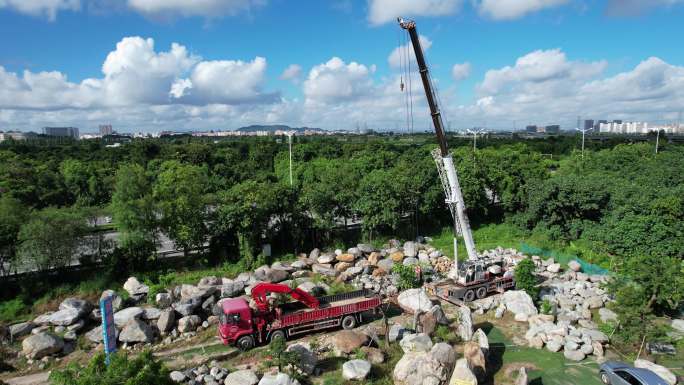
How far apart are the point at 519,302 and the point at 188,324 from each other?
15.4 meters

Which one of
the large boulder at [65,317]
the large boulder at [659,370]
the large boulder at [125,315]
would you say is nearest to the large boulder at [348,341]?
the large boulder at [125,315]

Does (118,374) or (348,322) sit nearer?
(118,374)

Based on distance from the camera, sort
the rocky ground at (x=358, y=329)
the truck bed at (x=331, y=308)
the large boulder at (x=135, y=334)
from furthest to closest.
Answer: the large boulder at (x=135, y=334), the truck bed at (x=331, y=308), the rocky ground at (x=358, y=329)

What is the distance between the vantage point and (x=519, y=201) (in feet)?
115

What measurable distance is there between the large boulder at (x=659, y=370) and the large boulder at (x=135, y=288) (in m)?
22.0

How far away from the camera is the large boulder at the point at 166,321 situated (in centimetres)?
1866

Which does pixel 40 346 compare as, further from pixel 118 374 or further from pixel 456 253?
pixel 456 253

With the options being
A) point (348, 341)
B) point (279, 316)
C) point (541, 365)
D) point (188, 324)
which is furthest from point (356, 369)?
point (188, 324)

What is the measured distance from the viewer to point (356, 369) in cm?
1456

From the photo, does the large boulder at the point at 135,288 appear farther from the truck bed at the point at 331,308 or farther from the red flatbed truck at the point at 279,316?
the truck bed at the point at 331,308

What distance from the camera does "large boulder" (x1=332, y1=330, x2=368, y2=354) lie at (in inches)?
648

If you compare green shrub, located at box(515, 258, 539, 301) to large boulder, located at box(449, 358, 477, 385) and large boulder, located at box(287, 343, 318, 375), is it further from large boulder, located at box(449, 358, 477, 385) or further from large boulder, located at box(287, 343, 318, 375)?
large boulder, located at box(287, 343, 318, 375)

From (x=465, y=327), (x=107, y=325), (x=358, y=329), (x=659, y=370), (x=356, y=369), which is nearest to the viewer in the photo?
(x=659, y=370)

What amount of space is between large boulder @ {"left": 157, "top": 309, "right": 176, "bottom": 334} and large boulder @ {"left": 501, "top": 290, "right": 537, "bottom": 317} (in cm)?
1559
